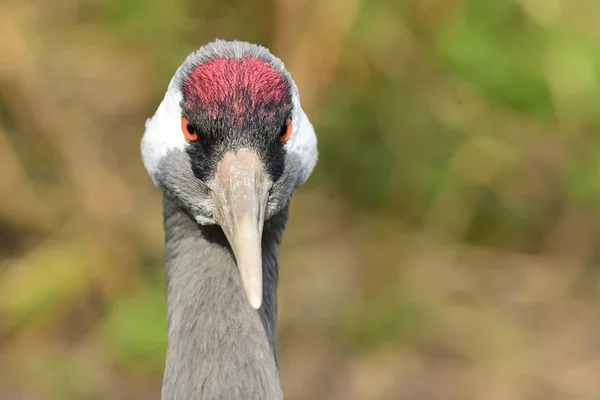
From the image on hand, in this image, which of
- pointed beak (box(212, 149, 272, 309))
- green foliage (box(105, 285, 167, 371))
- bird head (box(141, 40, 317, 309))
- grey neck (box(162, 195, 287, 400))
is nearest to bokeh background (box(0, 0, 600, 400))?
green foliage (box(105, 285, 167, 371))

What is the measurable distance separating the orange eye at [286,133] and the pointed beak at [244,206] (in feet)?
0.34

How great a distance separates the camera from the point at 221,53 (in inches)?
81.6

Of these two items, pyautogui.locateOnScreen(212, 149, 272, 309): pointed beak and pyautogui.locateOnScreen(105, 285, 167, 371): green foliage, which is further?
pyautogui.locateOnScreen(105, 285, 167, 371): green foliage

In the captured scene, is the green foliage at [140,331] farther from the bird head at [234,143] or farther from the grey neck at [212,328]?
the bird head at [234,143]

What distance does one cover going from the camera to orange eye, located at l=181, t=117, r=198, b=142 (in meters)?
2.01

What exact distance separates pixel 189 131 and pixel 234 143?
0.14 m

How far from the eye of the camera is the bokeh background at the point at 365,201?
171 inches

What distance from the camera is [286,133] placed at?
80.9 inches

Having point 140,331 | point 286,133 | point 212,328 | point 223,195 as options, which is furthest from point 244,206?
point 140,331

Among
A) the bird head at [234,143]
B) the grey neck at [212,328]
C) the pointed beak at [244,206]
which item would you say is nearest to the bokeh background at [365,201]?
the grey neck at [212,328]

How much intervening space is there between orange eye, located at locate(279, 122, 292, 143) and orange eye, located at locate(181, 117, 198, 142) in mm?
216

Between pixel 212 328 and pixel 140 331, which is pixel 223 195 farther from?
pixel 140 331

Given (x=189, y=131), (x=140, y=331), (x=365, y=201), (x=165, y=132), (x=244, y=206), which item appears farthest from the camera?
(x=365, y=201)

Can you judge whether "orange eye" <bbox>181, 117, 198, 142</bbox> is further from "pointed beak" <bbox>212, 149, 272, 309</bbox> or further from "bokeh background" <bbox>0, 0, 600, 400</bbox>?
"bokeh background" <bbox>0, 0, 600, 400</bbox>
